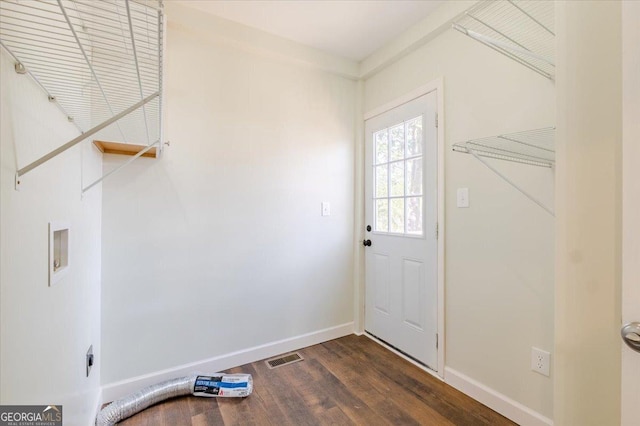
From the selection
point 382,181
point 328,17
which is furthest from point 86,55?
point 382,181

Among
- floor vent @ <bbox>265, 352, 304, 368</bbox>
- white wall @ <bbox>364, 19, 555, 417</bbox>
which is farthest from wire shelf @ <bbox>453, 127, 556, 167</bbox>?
floor vent @ <bbox>265, 352, 304, 368</bbox>

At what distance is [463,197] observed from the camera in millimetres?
1820

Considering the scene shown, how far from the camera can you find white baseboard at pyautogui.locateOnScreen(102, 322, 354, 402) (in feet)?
5.74

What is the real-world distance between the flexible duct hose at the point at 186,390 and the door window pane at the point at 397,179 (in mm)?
1722

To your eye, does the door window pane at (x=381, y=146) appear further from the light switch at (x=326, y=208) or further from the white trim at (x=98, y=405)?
the white trim at (x=98, y=405)

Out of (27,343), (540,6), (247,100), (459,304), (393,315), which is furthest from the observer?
(393,315)

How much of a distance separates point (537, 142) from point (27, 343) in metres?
2.00

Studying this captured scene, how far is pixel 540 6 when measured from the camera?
146 cm

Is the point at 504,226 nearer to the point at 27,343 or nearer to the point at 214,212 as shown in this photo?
the point at 214,212

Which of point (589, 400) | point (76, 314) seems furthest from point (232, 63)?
point (589, 400)

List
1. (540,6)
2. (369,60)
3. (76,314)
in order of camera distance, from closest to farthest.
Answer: (76,314)
(540,6)
(369,60)

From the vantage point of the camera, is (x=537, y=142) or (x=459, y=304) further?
(x=459, y=304)

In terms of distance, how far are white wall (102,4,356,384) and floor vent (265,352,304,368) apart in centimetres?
15

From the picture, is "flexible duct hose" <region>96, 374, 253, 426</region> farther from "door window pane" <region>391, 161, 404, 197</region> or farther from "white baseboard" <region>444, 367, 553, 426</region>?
"door window pane" <region>391, 161, 404, 197</region>
